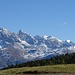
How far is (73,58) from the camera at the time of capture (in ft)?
631

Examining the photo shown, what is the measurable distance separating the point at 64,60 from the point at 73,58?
5708 millimetres

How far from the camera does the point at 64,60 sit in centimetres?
→ 19250
